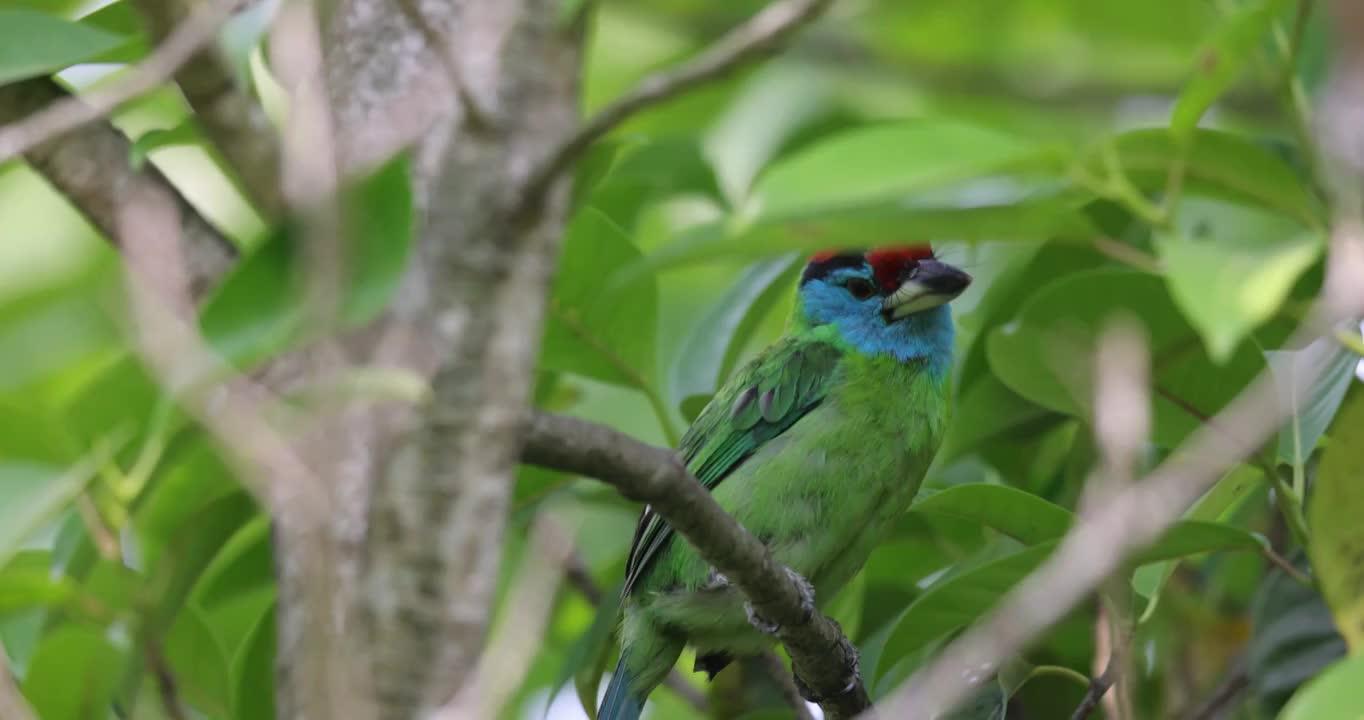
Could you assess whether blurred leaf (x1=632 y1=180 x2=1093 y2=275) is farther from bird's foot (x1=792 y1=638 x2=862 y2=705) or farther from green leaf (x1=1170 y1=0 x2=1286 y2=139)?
bird's foot (x1=792 y1=638 x2=862 y2=705)

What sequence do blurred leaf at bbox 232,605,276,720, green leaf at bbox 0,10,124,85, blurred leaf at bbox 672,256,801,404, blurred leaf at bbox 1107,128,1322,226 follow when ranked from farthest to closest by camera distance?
Result: 1. blurred leaf at bbox 672,256,801,404
2. blurred leaf at bbox 232,605,276,720
3. green leaf at bbox 0,10,124,85
4. blurred leaf at bbox 1107,128,1322,226

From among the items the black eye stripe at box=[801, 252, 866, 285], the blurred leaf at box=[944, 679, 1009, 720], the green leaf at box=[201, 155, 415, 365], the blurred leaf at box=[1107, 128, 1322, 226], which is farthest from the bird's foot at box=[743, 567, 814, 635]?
the black eye stripe at box=[801, 252, 866, 285]

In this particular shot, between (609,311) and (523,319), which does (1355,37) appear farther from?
(523,319)

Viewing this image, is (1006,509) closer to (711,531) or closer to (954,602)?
(954,602)

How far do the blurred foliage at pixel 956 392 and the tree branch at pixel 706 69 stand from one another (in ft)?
0.49

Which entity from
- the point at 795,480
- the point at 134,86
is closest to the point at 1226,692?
the point at 795,480

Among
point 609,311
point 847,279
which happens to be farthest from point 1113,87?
point 609,311

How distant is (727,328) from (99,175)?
1.28 metres

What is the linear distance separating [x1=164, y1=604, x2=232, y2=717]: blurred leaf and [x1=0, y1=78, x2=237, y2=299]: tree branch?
68 cm

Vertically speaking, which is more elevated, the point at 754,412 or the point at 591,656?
the point at 591,656

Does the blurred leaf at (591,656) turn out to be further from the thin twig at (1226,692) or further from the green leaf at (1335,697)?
the green leaf at (1335,697)

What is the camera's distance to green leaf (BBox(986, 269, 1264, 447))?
2.66m

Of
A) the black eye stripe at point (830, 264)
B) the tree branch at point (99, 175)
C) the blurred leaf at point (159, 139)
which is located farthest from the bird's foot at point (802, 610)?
the black eye stripe at point (830, 264)

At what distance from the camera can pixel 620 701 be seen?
3539 millimetres
